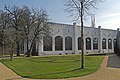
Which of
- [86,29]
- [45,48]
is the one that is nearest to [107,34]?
[86,29]

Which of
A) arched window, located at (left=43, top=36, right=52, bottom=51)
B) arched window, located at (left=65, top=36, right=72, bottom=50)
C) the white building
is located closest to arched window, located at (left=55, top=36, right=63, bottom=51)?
the white building

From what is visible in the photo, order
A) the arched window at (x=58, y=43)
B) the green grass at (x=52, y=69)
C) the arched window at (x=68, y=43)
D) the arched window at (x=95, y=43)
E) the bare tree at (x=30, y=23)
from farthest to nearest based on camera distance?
the arched window at (x=95, y=43), the arched window at (x=68, y=43), the arched window at (x=58, y=43), the bare tree at (x=30, y=23), the green grass at (x=52, y=69)

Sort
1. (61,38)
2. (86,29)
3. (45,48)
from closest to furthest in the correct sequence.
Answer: (45,48) < (61,38) < (86,29)

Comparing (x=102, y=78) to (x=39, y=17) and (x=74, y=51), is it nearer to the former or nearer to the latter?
(x=39, y=17)

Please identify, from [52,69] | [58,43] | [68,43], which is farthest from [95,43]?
[52,69]

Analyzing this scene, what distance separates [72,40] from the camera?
61938mm

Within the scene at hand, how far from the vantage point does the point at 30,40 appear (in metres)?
50.5

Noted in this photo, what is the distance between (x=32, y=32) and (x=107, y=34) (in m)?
34.3

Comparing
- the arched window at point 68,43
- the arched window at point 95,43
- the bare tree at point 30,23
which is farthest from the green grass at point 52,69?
the arched window at point 95,43

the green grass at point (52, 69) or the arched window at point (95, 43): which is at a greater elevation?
the arched window at point (95, 43)

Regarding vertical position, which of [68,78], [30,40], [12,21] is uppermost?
[12,21]

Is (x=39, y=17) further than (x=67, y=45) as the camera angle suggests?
No

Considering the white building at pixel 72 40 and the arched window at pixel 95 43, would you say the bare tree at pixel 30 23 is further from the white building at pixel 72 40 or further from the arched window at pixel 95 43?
the arched window at pixel 95 43

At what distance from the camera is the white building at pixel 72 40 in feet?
185
